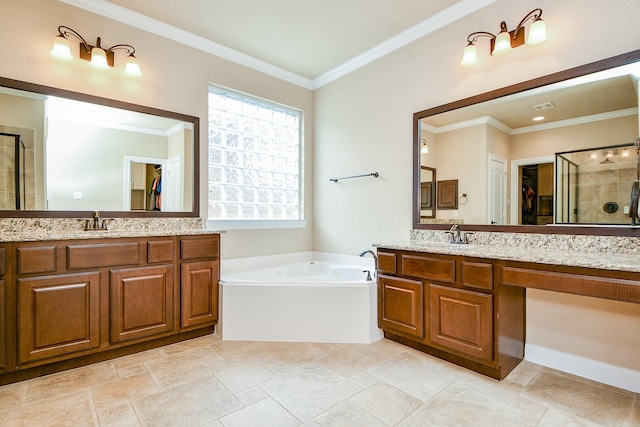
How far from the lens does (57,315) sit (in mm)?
2115

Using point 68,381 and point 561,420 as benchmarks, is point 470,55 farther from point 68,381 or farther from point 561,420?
point 68,381

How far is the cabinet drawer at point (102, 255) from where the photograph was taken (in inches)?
85.7

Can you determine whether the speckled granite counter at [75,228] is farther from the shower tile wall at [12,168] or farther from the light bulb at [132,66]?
the light bulb at [132,66]

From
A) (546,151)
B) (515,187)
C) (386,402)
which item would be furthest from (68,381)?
(546,151)

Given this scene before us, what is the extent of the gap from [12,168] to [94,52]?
3.47ft

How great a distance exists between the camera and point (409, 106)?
309 centimetres

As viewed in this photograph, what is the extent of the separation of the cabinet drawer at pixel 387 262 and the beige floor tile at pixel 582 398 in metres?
1.12

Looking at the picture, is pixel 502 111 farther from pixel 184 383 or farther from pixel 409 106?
pixel 184 383

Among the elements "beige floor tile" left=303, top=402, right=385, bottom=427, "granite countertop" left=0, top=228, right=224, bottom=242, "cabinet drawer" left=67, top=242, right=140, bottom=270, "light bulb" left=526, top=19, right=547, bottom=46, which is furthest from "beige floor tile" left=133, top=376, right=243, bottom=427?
"light bulb" left=526, top=19, right=547, bottom=46

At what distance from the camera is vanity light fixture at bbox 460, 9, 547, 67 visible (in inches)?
85.1

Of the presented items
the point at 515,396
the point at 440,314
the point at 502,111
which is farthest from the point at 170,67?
the point at 515,396

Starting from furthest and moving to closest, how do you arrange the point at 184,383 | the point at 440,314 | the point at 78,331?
the point at 440,314 → the point at 78,331 → the point at 184,383

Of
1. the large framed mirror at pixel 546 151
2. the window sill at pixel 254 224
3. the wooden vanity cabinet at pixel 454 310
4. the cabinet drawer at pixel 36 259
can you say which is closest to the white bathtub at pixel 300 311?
the wooden vanity cabinet at pixel 454 310

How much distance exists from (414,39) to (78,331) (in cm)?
357
